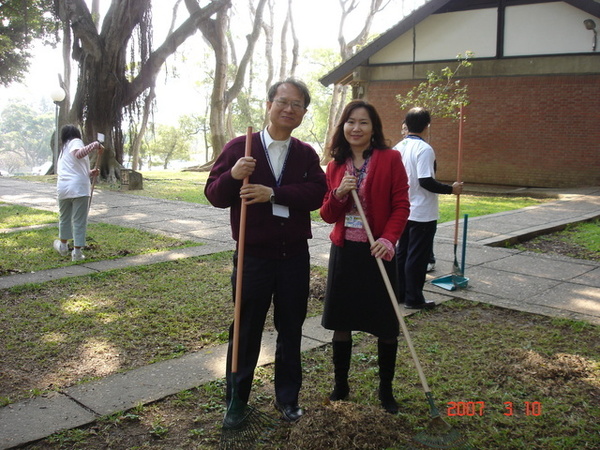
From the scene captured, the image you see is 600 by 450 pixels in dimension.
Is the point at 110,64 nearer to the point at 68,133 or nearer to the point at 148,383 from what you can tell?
the point at 68,133

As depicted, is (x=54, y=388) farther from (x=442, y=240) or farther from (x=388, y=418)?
(x=442, y=240)

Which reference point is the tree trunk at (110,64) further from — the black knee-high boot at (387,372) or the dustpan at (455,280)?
the black knee-high boot at (387,372)

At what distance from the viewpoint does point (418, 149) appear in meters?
4.84

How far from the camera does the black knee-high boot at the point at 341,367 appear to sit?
315cm

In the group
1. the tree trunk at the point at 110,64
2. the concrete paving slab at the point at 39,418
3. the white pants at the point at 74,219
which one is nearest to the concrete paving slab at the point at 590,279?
the concrete paving slab at the point at 39,418

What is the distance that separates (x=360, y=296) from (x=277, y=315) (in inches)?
18.4

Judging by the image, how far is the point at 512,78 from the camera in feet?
50.8

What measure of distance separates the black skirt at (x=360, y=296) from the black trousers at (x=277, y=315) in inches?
8.2

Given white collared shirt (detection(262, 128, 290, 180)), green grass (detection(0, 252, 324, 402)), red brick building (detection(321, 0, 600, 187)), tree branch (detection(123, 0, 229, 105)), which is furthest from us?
tree branch (detection(123, 0, 229, 105))

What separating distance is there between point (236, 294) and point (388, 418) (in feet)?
3.43

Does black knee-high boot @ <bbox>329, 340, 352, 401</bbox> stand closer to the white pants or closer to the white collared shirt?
the white collared shirt

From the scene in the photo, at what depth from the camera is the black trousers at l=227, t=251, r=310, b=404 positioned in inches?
112

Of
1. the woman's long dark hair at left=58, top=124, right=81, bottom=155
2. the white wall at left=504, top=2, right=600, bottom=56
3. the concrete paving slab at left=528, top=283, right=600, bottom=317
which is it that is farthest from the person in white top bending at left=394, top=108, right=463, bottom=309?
the white wall at left=504, top=2, right=600, bottom=56

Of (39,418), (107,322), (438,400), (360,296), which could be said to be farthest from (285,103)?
(107,322)
